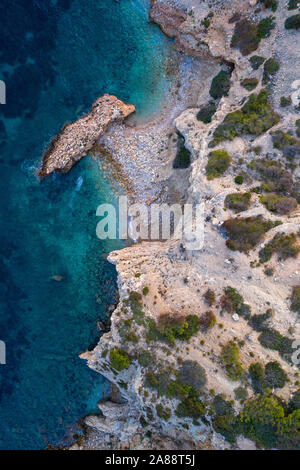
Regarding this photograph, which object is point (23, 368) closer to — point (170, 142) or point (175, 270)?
point (175, 270)

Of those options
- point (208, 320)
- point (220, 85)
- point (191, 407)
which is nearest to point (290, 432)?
point (191, 407)

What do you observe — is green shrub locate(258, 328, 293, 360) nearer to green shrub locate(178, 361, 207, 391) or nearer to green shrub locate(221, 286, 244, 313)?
green shrub locate(221, 286, 244, 313)

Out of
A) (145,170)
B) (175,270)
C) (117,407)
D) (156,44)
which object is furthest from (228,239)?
(156,44)

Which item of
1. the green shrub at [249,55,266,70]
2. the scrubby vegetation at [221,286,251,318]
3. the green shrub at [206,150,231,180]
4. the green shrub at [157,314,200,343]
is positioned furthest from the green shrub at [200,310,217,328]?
the green shrub at [249,55,266,70]

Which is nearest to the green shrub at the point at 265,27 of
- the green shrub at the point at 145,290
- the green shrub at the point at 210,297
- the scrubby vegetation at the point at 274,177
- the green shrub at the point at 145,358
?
the scrubby vegetation at the point at 274,177

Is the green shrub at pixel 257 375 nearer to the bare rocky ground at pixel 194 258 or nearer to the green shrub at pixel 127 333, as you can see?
the bare rocky ground at pixel 194 258

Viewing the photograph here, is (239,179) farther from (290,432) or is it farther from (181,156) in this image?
(290,432)

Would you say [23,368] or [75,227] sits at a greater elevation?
[75,227]
